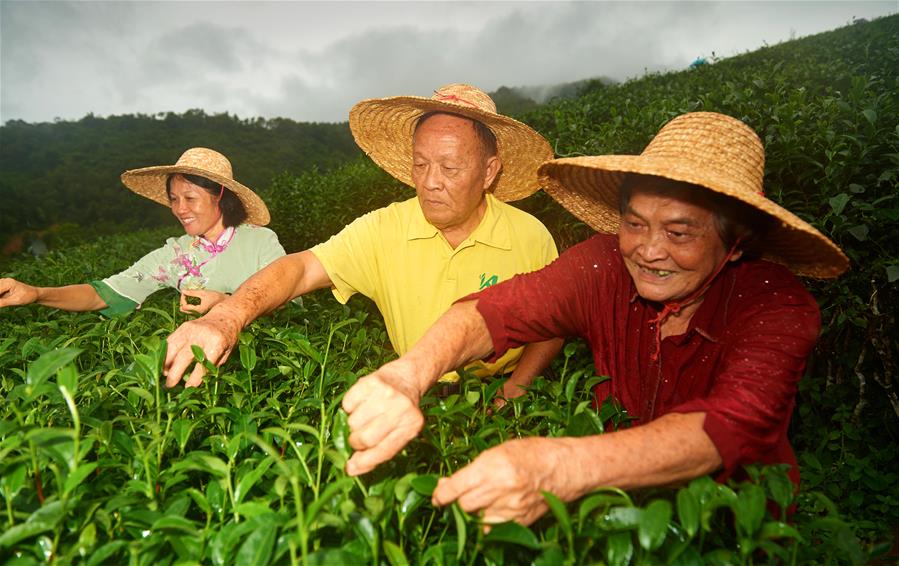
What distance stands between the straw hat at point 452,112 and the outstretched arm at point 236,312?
0.73 m

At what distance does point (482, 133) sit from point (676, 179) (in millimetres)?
1365

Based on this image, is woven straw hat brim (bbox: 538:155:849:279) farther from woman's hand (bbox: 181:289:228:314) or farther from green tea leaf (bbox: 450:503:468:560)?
woman's hand (bbox: 181:289:228:314)

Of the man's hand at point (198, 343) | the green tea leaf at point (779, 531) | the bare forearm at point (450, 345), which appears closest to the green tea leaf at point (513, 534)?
the green tea leaf at point (779, 531)

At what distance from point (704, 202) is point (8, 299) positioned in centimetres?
274

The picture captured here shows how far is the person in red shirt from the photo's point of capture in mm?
1125

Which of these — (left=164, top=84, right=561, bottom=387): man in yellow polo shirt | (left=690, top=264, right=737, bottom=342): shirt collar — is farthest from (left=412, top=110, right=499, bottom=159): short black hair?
(left=690, top=264, right=737, bottom=342): shirt collar

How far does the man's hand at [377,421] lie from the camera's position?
1.10m

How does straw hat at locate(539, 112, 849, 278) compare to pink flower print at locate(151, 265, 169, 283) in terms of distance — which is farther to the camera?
pink flower print at locate(151, 265, 169, 283)

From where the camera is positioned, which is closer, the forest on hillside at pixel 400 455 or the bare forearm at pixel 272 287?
the forest on hillside at pixel 400 455

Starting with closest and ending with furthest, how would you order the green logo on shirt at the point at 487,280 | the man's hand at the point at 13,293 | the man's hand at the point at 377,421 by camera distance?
the man's hand at the point at 377,421
the man's hand at the point at 13,293
the green logo on shirt at the point at 487,280

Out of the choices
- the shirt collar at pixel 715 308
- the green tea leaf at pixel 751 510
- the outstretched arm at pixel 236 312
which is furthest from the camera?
the shirt collar at pixel 715 308

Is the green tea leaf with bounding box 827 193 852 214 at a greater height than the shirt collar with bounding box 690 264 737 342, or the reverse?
the green tea leaf with bounding box 827 193 852 214

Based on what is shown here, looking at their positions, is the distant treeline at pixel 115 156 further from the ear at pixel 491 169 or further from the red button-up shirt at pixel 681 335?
the red button-up shirt at pixel 681 335

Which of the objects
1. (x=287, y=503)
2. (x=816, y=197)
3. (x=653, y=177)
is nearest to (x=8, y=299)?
(x=287, y=503)
